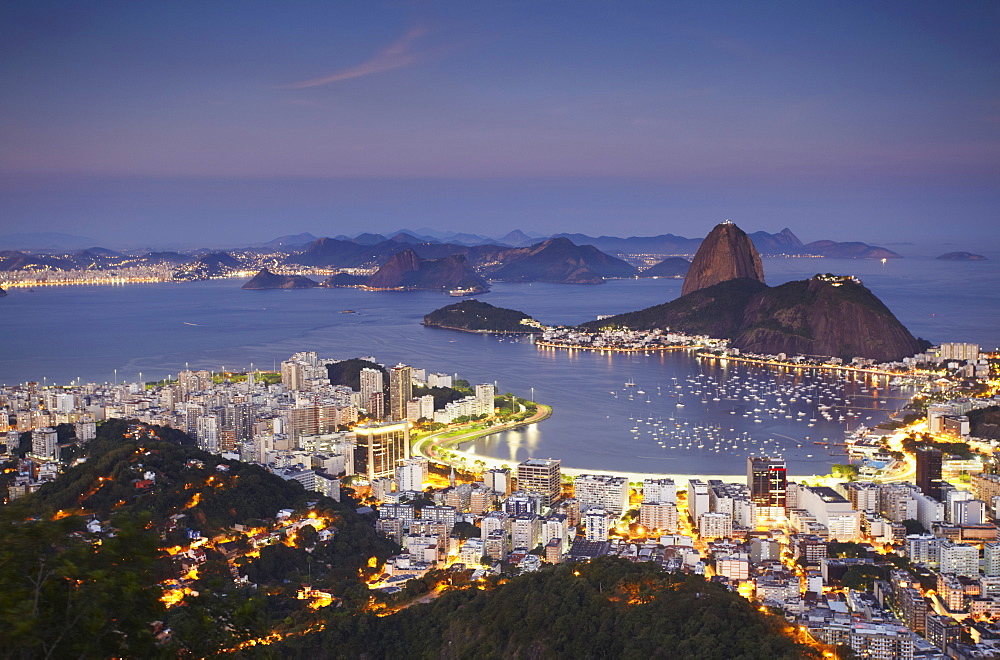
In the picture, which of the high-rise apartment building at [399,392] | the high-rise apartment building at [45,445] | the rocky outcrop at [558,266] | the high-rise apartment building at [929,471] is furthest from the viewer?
the rocky outcrop at [558,266]

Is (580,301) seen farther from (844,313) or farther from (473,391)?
(473,391)

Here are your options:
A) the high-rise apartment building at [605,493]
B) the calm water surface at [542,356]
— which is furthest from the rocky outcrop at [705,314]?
the high-rise apartment building at [605,493]

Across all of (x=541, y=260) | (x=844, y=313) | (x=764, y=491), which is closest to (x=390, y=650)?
(x=764, y=491)

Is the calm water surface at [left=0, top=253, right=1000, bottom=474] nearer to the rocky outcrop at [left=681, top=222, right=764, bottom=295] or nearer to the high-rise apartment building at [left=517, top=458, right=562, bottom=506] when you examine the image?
the high-rise apartment building at [left=517, top=458, right=562, bottom=506]

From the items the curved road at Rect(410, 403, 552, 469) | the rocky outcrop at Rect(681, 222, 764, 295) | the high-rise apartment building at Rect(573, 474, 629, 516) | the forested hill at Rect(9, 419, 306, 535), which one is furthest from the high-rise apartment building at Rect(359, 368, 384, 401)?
the rocky outcrop at Rect(681, 222, 764, 295)

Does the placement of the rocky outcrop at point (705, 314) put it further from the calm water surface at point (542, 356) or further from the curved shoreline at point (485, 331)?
the calm water surface at point (542, 356)
